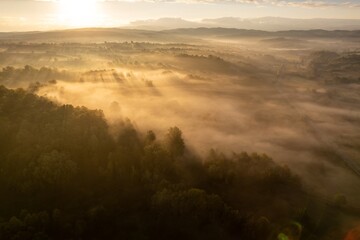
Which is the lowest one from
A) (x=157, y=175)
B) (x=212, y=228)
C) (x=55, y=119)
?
(x=212, y=228)

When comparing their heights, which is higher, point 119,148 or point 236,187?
point 119,148

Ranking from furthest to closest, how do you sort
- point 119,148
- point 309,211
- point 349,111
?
point 349,111
point 119,148
point 309,211

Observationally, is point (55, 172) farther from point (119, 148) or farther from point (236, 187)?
point (236, 187)

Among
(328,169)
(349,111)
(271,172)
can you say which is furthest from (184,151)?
(349,111)

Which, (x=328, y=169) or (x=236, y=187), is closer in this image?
(x=236, y=187)

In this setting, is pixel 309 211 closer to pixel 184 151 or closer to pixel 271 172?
pixel 271 172

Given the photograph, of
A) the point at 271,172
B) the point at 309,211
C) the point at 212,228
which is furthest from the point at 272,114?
the point at 212,228

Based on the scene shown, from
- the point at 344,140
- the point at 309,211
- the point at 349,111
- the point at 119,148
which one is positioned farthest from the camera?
the point at 349,111
